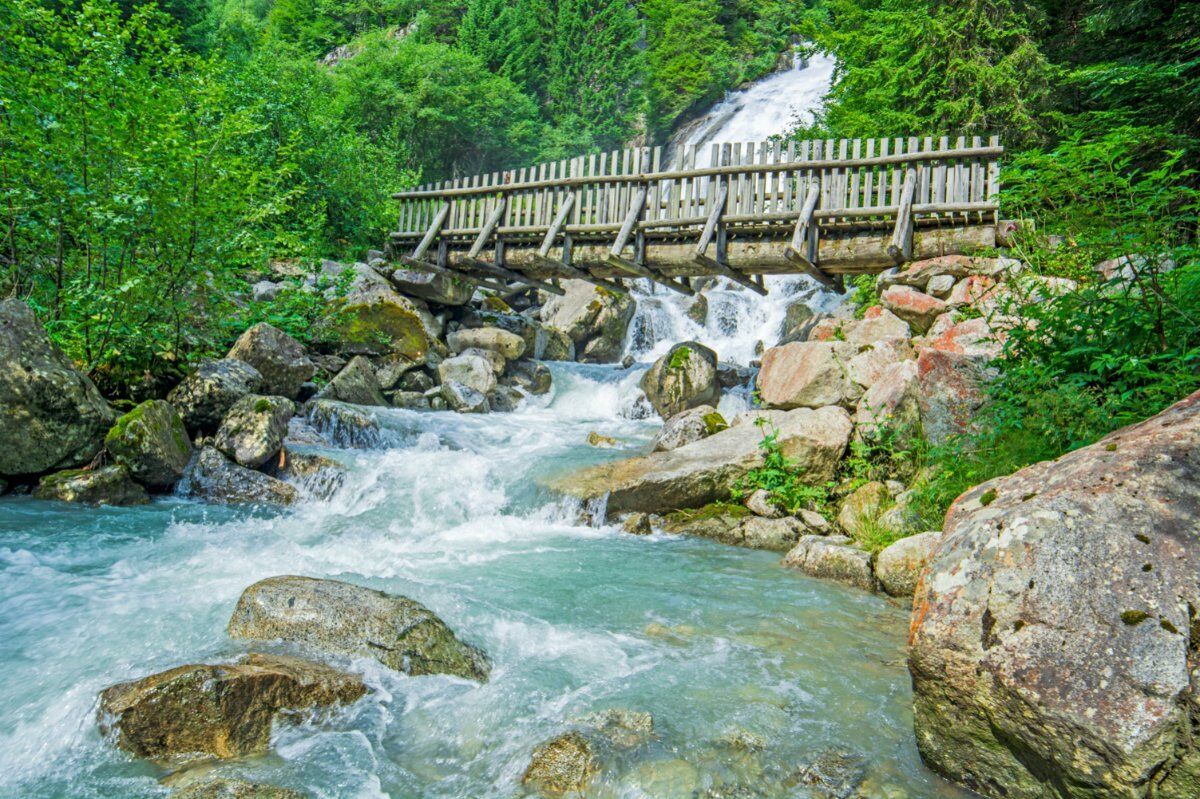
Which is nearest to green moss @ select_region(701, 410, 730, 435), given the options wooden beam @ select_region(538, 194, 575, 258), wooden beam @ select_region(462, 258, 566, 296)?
wooden beam @ select_region(538, 194, 575, 258)

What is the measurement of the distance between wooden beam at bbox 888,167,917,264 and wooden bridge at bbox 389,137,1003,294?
0.06ft

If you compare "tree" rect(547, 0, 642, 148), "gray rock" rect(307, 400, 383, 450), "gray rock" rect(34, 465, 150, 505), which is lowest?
"gray rock" rect(34, 465, 150, 505)

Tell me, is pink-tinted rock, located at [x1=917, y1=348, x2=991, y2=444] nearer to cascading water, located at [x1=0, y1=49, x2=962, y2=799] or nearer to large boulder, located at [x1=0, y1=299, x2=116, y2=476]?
cascading water, located at [x1=0, y1=49, x2=962, y2=799]

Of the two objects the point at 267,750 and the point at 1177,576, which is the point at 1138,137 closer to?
the point at 1177,576

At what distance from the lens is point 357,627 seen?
4324 mm

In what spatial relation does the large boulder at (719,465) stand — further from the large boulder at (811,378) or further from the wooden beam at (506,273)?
the wooden beam at (506,273)

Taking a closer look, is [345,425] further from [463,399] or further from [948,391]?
[948,391]

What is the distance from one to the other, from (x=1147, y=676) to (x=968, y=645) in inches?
22.5

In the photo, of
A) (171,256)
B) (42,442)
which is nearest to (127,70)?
(171,256)

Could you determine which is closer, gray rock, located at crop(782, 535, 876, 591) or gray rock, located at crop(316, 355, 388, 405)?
gray rock, located at crop(782, 535, 876, 591)

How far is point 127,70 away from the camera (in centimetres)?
869

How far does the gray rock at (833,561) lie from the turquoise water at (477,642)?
0.23 m

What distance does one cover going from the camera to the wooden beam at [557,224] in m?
12.7

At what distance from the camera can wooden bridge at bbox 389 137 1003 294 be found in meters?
10.1
